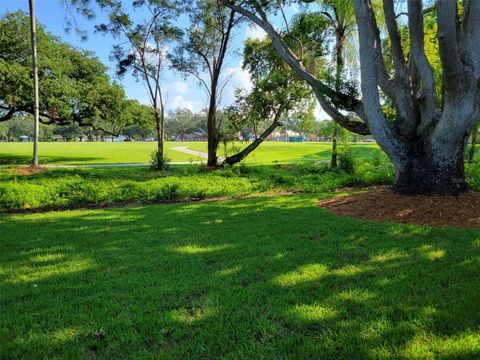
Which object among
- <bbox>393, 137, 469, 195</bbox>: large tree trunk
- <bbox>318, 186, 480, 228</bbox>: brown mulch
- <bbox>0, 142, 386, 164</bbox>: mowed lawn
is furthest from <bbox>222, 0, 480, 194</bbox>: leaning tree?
<bbox>0, 142, 386, 164</bbox>: mowed lawn

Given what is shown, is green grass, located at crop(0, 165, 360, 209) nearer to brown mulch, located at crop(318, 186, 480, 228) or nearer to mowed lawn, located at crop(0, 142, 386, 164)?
brown mulch, located at crop(318, 186, 480, 228)

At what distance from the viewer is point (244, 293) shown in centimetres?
298

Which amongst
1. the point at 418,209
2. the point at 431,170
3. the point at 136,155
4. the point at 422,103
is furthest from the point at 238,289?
the point at 136,155

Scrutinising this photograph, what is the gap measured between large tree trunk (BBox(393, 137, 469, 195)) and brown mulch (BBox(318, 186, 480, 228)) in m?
0.17

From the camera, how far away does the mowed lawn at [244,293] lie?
2.26 metres

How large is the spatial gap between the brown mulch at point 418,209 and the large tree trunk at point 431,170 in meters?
0.17

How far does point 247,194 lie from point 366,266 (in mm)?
6344

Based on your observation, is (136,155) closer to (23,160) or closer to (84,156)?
(84,156)

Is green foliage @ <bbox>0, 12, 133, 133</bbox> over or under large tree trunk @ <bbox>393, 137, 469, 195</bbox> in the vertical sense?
over

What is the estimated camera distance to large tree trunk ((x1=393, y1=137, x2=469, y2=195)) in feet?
19.7

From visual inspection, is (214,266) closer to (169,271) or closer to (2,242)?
(169,271)

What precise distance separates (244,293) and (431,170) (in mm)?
4685

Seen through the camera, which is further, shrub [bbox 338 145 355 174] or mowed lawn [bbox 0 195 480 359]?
shrub [bbox 338 145 355 174]

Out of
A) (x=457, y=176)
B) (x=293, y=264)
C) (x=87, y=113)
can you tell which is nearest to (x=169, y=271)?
(x=293, y=264)
